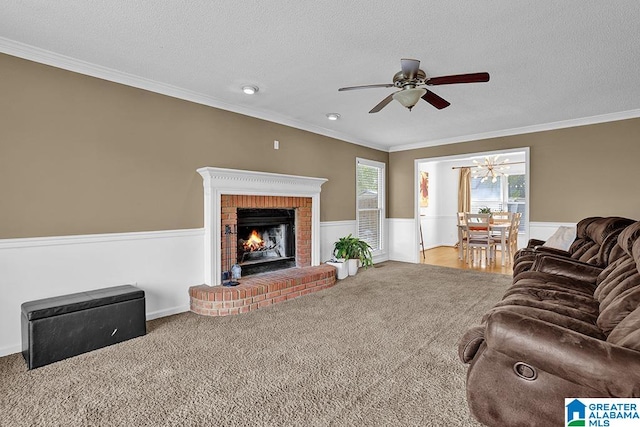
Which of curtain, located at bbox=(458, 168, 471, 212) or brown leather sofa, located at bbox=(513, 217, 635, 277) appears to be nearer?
brown leather sofa, located at bbox=(513, 217, 635, 277)

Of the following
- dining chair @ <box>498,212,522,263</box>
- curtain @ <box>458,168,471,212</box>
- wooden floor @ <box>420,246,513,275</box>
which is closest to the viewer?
wooden floor @ <box>420,246,513,275</box>

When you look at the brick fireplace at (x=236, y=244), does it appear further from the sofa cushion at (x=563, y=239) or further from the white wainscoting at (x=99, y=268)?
the sofa cushion at (x=563, y=239)

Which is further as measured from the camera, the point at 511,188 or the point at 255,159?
the point at 511,188

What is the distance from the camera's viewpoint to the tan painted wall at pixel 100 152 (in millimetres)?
2562

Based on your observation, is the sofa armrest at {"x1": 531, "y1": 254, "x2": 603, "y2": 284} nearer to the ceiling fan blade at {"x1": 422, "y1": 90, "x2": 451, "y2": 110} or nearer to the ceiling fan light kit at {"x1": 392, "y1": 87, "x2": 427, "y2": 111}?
the ceiling fan blade at {"x1": 422, "y1": 90, "x2": 451, "y2": 110}

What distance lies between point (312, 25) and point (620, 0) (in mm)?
1938

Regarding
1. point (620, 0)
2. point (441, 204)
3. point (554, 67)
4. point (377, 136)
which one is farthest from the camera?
point (441, 204)

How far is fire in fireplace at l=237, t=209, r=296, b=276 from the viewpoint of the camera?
4.26 metres

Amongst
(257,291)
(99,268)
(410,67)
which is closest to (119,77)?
(99,268)

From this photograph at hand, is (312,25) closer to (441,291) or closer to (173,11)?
(173,11)

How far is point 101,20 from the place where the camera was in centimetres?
222

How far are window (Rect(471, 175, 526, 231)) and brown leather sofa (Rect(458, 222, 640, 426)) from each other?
23.2ft

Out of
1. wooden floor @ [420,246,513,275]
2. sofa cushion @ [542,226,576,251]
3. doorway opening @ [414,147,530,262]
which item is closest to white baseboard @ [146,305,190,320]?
sofa cushion @ [542,226,576,251]

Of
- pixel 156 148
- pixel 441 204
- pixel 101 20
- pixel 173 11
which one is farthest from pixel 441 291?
pixel 441 204
